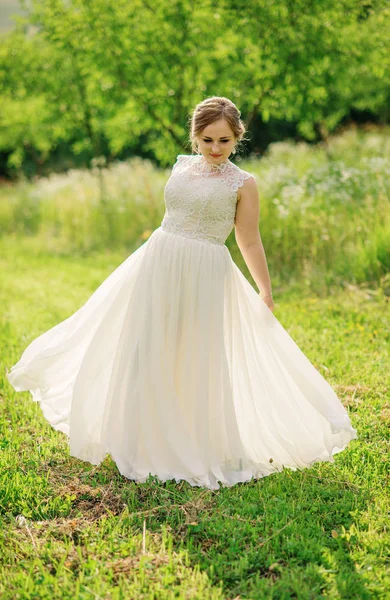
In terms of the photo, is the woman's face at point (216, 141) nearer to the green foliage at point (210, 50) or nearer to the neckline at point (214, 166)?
the neckline at point (214, 166)

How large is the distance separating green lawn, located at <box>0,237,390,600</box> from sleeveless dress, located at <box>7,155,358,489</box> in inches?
6.6

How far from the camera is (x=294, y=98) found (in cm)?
932

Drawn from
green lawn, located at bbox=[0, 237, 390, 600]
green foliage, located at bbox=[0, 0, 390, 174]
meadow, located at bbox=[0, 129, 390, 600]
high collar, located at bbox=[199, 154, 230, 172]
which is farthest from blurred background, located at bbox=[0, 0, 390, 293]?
green lawn, located at bbox=[0, 237, 390, 600]

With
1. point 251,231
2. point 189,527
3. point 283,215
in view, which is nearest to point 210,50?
point 283,215

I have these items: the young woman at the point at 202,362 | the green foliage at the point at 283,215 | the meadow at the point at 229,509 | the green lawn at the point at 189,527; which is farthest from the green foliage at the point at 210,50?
the green lawn at the point at 189,527

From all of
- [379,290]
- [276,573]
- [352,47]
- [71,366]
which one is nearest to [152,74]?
[352,47]

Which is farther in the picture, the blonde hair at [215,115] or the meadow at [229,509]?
the blonde hair at [215,115]

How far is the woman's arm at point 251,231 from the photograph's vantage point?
11.2 ft

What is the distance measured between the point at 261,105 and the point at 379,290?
415 centimetres

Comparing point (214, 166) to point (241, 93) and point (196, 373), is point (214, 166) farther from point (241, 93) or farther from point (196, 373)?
point (241, 93)

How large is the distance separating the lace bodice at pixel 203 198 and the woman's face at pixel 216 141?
0.20 ft

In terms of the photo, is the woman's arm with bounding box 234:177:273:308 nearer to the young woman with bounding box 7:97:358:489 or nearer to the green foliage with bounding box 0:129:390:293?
the young woman with bounding box 7:97:358:489

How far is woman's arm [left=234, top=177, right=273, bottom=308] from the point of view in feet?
11.2

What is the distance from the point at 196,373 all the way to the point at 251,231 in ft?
2.92
